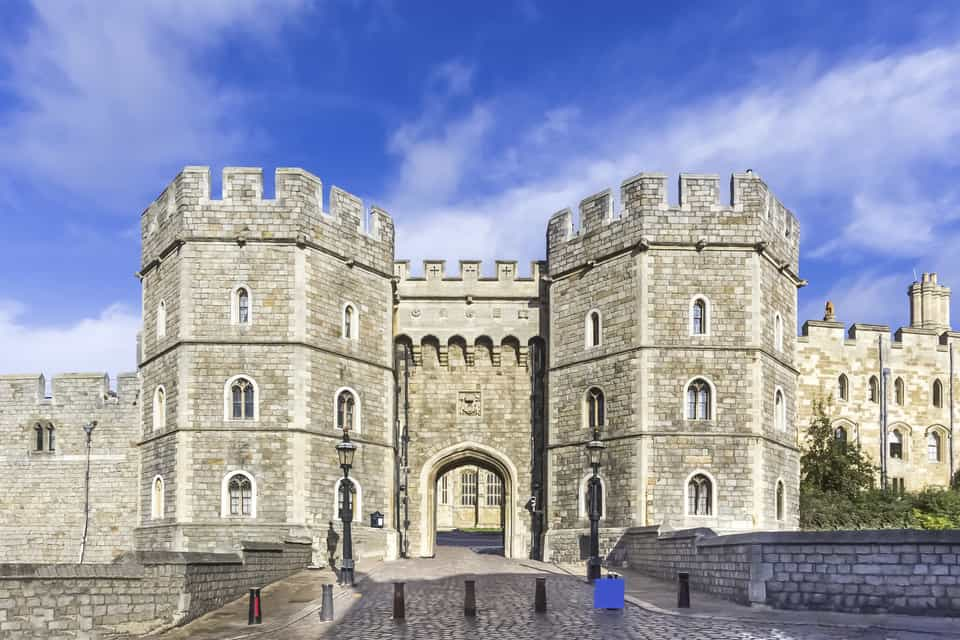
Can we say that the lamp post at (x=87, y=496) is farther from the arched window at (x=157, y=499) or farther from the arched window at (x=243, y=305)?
the arched window at (x=243, y=305)

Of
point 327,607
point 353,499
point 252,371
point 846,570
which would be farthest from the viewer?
point 353,499

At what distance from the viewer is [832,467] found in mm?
30562

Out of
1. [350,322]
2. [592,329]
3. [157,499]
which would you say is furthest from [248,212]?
[592,329]

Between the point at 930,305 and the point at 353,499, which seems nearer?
the point at 353,499

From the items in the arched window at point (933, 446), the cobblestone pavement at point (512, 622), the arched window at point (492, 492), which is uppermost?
the arched window at point (933, 446)

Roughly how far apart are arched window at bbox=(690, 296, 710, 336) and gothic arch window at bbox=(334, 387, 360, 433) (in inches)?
332

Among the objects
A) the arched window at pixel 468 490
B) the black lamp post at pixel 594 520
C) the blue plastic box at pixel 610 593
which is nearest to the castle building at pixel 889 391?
the black lamp post at pixel 594 520

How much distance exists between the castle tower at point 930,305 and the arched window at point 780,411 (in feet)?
47.7

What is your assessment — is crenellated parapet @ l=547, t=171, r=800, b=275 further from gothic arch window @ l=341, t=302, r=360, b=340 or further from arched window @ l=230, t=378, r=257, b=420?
arched window @ l=230, t=378, r=257, b=420

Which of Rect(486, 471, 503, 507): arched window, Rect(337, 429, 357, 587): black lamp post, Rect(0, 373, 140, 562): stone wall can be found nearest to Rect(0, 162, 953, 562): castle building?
Rect(0, 373, 140, 562): stone wall

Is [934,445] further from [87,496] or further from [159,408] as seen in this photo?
[87,496]

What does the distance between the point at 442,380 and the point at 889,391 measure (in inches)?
633

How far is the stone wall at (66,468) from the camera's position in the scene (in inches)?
1125

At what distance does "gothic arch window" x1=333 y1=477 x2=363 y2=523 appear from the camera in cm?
2447
